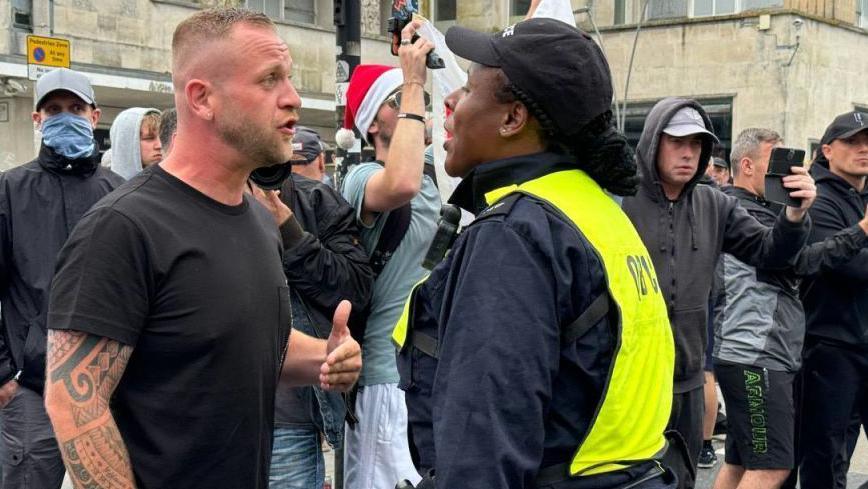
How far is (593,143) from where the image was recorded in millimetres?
2607

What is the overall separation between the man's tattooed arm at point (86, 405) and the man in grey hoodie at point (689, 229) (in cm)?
288

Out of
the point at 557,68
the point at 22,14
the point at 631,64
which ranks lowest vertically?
the point at 557,68

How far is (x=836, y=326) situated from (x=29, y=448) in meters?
4.09

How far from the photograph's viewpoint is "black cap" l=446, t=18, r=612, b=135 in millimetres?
2498

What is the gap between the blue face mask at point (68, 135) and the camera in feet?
17.1

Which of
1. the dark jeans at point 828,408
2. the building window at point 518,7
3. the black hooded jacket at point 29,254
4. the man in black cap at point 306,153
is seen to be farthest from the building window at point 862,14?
the black hooded jacket at point 29,254

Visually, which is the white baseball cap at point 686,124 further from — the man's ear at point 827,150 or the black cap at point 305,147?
the black cap at point 305,147

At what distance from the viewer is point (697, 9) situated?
85.0ft

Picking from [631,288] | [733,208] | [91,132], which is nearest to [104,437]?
[631,288]

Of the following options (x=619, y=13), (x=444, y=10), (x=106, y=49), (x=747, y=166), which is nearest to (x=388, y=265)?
(x=747, y=166)

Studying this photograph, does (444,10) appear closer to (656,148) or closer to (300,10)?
(300,10)

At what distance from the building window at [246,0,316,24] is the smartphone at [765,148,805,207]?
62.7 feet

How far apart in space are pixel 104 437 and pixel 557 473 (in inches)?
39.5

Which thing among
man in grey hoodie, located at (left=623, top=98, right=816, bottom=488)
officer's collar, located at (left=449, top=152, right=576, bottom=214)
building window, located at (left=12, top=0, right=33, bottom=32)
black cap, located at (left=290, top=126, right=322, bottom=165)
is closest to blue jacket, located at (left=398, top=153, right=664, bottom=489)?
officer's collar, located at (left=449, top=152, right=576, bottom=214)
